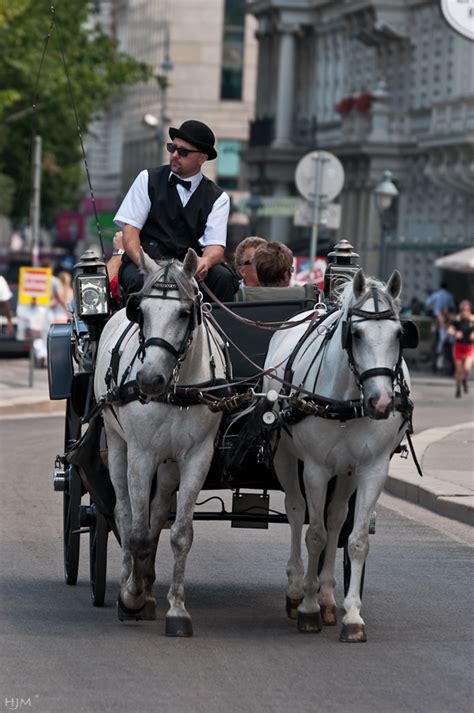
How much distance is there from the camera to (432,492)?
56.0 feet

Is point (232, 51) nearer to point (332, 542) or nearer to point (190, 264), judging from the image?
point (332, 542)

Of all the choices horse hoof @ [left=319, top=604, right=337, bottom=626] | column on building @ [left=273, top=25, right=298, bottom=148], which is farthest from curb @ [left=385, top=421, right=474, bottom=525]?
column on building @ [left=273, top=25, right=298, bottom=148]

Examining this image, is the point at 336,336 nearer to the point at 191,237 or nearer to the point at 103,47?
the point at 191,237

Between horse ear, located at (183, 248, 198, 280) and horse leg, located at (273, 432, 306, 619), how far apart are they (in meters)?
1.22

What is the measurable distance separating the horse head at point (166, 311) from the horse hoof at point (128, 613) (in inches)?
50.4

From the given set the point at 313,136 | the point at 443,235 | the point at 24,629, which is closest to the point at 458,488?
the point at 24,629

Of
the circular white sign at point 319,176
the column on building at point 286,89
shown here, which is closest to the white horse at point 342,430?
the circular white sign at point 319,176

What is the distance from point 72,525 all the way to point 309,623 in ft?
5.94

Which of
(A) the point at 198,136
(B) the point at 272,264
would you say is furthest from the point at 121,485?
(B) the point at 272,264

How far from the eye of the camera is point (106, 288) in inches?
449

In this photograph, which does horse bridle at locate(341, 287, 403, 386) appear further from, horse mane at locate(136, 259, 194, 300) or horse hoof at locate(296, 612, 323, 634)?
horse hoof at locate(296, 612, 323, 634)

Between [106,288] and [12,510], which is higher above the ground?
[106,288]

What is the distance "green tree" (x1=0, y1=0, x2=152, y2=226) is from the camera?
2350 inches

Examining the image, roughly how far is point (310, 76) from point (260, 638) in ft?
222
